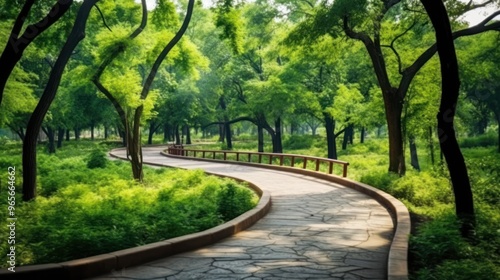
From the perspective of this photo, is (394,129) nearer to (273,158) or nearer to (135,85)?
(135,85)

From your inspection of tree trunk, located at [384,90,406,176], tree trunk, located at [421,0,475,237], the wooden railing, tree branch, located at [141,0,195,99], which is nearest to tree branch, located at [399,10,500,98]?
tree trunk, located at [384,90,406,176]

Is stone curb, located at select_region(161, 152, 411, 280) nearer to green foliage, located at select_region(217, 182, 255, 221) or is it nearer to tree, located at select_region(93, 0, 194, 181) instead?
green foliage, located at select_region(217, 182, 255, 221)

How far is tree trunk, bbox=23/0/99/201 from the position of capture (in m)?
13.2

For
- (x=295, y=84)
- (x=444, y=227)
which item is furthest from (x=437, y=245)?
(x=295, y=84)

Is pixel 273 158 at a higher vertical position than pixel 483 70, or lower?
lower

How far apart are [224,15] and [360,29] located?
5815mm

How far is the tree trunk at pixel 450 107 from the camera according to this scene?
22.8ft

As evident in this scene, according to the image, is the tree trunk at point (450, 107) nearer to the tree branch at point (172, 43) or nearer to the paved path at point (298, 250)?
the paved path at point (298, 250)

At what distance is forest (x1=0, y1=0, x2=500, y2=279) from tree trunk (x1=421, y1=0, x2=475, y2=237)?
21mm

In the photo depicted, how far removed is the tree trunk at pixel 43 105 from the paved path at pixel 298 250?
25.6 feet

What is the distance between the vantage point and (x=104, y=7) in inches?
745

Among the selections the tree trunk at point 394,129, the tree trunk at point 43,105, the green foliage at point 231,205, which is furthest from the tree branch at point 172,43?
the green foliage at point 231,205

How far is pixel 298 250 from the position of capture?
7.16 meters

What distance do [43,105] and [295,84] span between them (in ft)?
76.4
